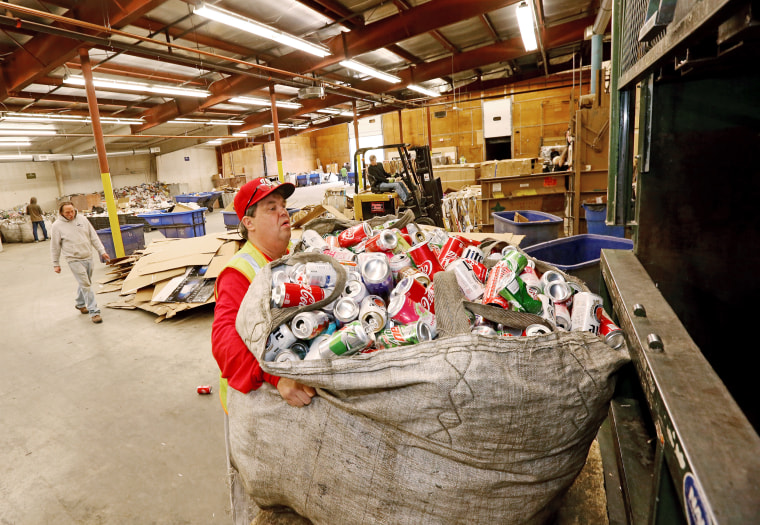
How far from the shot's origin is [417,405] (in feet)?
3.61

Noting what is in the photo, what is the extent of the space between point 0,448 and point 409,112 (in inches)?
821

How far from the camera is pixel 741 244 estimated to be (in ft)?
5.06

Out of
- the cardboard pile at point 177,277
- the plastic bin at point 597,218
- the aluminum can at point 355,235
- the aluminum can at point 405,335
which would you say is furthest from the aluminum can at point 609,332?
the cardboard pile at point 177,277

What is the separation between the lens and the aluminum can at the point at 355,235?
2.18 meters

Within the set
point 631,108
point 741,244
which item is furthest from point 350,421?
point 631,108

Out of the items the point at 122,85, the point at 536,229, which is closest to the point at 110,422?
the point at 536,229

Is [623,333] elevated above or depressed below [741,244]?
below

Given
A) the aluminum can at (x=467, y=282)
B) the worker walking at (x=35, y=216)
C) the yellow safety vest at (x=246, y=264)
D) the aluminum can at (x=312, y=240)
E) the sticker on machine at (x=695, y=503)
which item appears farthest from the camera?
the worker walking at (x=35, y=216)

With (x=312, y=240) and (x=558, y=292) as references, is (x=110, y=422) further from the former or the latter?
(x=558, y=292)

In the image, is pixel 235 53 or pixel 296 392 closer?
pixel 296 392

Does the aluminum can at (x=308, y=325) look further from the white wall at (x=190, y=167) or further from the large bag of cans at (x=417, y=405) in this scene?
the white wall at (x=190, y=167)

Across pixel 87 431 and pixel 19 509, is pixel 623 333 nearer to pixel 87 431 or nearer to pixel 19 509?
pixel 19 509

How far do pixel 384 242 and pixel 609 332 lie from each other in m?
1.01

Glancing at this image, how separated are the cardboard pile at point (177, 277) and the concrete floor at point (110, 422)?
220mm
